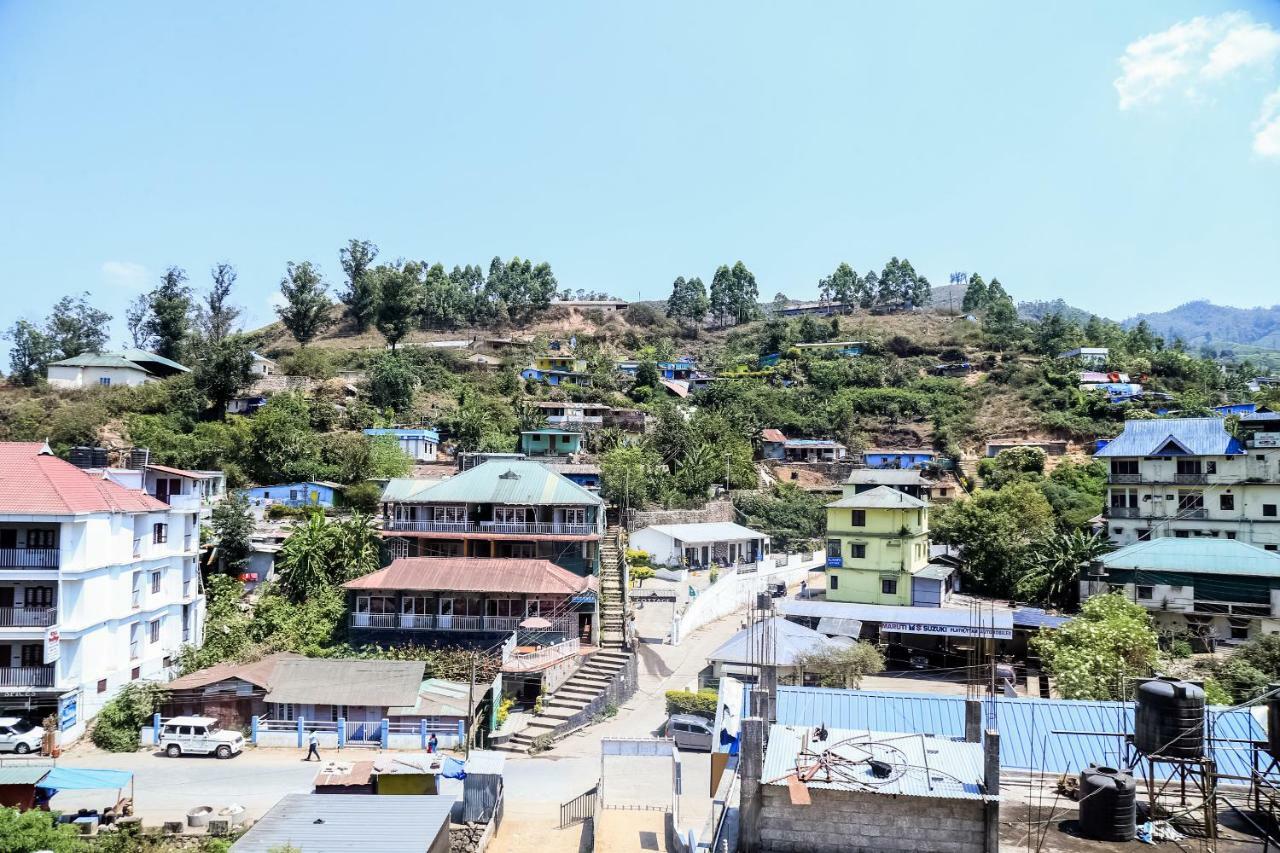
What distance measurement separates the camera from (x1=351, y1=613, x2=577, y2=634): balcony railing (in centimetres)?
2681

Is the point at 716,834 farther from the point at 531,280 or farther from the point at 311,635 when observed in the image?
the point at 531,280

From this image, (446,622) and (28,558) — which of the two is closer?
(28,558)

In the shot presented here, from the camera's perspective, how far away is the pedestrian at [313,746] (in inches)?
832

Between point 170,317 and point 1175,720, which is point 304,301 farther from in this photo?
point 1175,720

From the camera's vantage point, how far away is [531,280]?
90.6 metres

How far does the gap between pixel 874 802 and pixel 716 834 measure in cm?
229

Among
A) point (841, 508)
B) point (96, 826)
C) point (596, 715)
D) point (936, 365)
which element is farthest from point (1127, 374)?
point (96, 826)

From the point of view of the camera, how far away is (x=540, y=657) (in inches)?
992

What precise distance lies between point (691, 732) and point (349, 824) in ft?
33.1

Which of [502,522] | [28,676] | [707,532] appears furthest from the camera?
[707,532]

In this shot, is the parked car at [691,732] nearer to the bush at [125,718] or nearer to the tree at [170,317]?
the bush at [125,718]

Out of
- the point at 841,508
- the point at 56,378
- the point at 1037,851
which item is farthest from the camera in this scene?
the point at 56,378

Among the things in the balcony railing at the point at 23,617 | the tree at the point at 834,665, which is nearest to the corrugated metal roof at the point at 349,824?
the balcony railing at the point at 23,617

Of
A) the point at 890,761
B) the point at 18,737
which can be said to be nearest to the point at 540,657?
the point at 18,737
